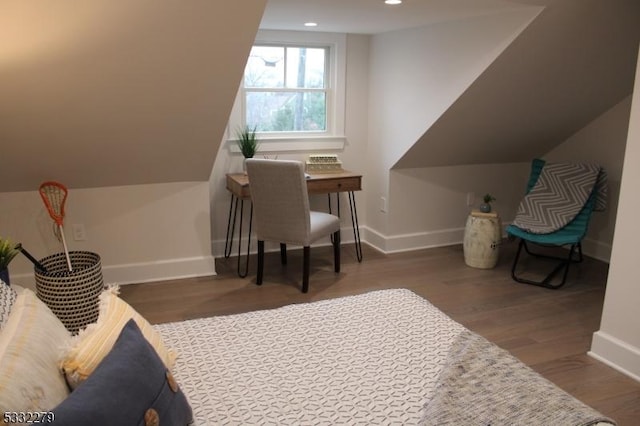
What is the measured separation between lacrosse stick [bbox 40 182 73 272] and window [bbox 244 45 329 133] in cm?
155

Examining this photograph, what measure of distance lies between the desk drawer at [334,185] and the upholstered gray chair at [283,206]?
33 cm

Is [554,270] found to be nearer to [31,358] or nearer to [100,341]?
[100,341]

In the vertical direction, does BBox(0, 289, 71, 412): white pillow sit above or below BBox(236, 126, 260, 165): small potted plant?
below

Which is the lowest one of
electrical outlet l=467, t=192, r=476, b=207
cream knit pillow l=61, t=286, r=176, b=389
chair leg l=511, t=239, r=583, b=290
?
chair leg l=511, t=239, r=583, b=290

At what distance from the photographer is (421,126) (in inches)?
153

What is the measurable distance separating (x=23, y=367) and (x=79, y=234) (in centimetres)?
252

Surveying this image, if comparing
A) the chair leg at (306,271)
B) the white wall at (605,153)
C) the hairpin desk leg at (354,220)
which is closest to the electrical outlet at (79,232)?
the chair leg at (306,271)

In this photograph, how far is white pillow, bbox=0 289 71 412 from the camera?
106cm

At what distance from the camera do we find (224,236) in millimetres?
4246

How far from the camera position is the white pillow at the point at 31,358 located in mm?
1062

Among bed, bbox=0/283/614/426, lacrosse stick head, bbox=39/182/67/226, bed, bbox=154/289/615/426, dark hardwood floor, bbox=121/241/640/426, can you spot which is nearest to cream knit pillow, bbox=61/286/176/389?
bed, bbox=0/283/614/426

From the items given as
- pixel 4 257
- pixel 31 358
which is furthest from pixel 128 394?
pixel 4 257

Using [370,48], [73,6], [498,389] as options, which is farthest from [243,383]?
[370,48]

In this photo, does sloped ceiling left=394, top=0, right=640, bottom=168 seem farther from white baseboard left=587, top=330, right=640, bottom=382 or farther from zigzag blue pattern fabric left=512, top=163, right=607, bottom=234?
white baseboard left=587, top=330, right=640, bottom=382
